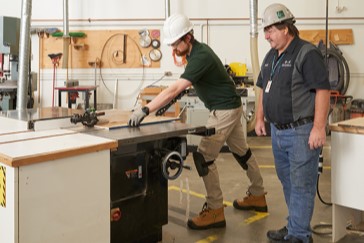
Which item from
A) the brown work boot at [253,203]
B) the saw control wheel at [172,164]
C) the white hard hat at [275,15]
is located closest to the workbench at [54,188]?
the saw control wheel at [172,164]

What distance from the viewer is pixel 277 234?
2.54 m

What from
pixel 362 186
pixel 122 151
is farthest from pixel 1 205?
pixel 362 186

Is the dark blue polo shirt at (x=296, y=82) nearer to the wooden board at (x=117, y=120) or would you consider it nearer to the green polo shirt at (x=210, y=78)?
the green polo shirt at (x=210, y=78)

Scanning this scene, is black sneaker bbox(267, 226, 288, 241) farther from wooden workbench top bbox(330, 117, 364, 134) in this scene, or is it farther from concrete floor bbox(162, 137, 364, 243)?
wooden workbench top bbox(330, 117, 364, 134)

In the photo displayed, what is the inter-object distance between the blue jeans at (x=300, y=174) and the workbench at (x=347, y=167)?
185 millimetres

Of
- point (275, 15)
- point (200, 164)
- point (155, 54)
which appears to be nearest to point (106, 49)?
point (155, 54)

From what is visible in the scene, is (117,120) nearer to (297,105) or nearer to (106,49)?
(297,105)

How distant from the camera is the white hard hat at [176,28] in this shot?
249 cm

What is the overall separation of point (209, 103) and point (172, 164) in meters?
0.58

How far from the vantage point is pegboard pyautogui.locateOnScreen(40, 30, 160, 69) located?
20.8 ft

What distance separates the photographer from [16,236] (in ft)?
5.28

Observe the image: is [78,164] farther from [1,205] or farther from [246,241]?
[246,241]

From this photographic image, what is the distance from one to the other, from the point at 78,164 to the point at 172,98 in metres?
0.80

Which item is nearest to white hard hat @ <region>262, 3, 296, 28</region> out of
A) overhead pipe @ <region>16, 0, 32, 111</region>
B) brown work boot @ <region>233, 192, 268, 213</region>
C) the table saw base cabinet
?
the table saw base cabinet
